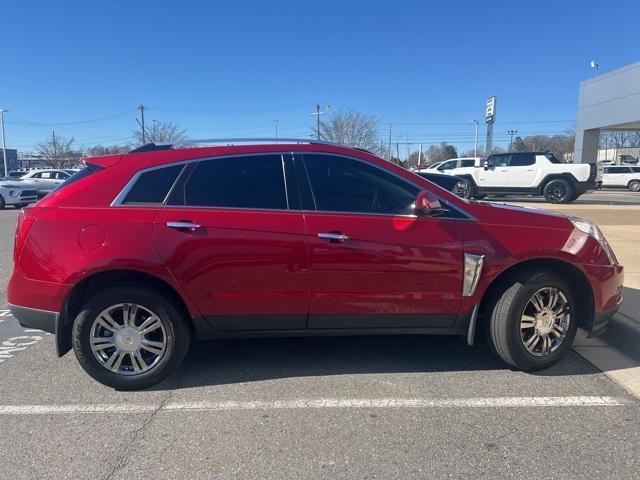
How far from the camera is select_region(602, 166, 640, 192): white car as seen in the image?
118 feet

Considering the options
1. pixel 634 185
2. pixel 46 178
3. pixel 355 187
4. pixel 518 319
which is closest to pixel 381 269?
pixel 355 187

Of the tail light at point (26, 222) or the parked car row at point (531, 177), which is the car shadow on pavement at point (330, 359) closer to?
the tail light at point (26, 222)

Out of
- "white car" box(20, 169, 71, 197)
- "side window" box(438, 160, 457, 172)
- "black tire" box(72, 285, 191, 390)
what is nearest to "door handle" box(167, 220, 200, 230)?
"black tire" box(72, 285, 191, 390)

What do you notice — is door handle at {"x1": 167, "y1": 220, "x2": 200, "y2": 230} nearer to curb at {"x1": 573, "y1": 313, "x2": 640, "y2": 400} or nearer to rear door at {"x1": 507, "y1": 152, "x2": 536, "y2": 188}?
curb at {"x1": 573, "y1": 313, "x2": 640, "y2": 400}

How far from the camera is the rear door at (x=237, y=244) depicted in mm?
3496

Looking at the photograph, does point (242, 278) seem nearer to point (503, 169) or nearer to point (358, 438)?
point (358, 438)

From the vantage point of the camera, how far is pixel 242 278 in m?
3.56

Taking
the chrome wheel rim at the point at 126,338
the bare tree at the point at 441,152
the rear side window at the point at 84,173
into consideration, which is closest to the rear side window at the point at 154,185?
the rear side window at the point at 84,173

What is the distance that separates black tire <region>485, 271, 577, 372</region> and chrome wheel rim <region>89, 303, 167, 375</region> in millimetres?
2472

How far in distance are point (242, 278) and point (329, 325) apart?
0.74 m

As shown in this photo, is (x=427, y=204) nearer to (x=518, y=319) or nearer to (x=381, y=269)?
(x=381, y=269)

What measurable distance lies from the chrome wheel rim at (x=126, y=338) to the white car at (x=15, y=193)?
68.6ft

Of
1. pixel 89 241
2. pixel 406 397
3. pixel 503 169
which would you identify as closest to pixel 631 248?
pixel 406 397

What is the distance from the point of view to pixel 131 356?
3643 millimetres
